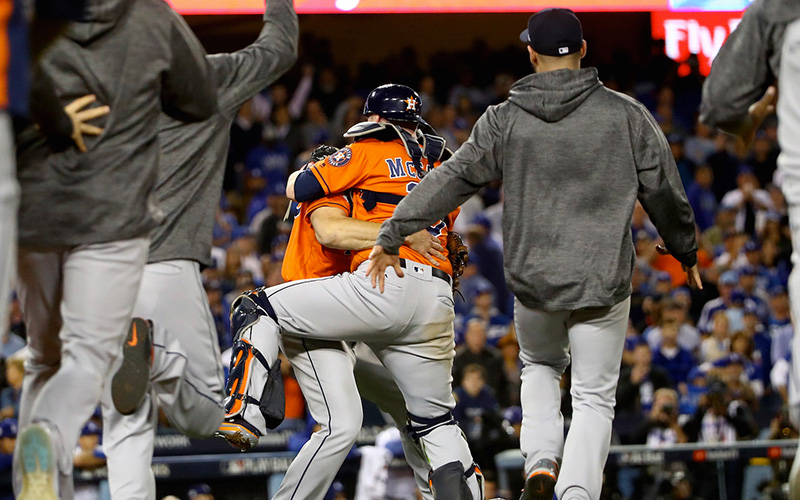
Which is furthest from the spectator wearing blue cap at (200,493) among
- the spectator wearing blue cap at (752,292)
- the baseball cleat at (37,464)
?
the spectator wearing blue cap at (752,292)

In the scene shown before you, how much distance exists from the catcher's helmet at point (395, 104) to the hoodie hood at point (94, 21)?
201 centimetres

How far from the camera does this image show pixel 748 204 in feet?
44.3

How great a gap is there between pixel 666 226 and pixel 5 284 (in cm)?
283

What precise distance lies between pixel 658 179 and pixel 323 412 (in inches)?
72.2

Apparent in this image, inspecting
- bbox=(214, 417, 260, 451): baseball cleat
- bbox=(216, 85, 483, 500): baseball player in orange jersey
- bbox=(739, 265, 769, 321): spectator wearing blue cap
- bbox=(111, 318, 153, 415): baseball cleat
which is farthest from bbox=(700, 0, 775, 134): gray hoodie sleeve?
bbox=(739, 265, 769, 321): spectator wearing blue cap

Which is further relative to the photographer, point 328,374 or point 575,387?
point 328,374

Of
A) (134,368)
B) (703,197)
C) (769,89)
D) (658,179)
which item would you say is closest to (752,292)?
(703,197)

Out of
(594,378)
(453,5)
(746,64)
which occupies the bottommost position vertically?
(594,378)

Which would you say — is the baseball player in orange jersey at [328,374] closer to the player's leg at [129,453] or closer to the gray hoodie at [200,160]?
the player's leg at [129,453]

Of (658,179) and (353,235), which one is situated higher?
(658,179)

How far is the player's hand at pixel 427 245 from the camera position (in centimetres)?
504

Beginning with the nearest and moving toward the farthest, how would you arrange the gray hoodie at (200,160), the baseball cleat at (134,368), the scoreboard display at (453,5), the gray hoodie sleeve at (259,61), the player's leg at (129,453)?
the baseball cleat at (134,368) < the player's leg at (129,453) < the gray hoodie at (200,160) < the gray hoodie sleeve at (259,61) < the scoreboard display at (453,5)

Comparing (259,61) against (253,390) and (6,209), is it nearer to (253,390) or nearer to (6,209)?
(253,390)

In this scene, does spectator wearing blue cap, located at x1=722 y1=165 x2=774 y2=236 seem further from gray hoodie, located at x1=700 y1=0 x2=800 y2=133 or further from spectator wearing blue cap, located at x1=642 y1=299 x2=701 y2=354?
gray hoodie, located at x1=700 y1=0 x2=800 y2=133
